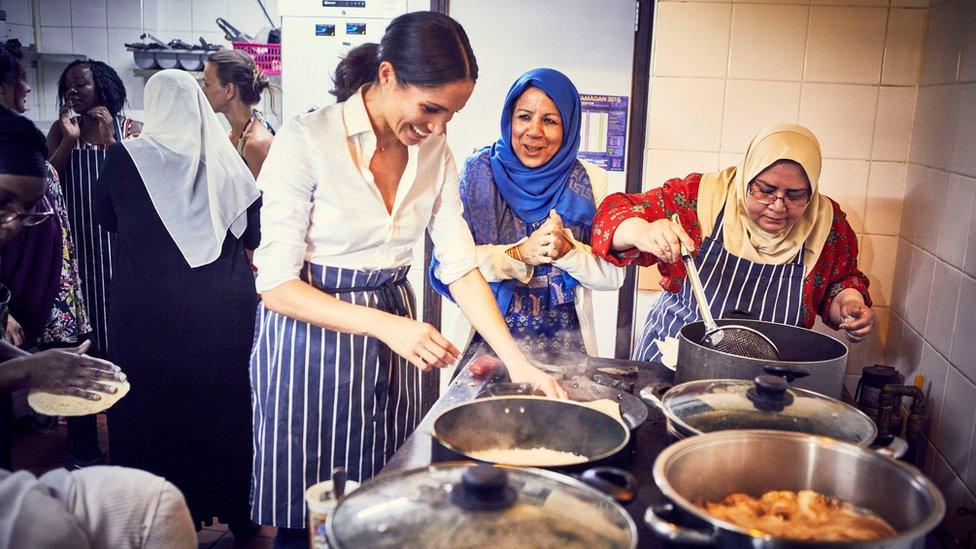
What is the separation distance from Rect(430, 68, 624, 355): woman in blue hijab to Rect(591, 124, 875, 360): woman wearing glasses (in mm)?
178

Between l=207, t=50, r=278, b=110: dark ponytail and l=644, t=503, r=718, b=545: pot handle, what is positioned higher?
l=207, t=50, r=278, b=110: dark ponytail

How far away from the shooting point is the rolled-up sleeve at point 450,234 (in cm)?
186

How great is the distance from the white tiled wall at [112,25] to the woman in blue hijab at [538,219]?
12.2ft

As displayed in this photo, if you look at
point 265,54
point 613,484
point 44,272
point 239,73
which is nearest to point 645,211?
point 613,484

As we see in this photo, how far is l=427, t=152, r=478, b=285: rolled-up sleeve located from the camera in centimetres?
186

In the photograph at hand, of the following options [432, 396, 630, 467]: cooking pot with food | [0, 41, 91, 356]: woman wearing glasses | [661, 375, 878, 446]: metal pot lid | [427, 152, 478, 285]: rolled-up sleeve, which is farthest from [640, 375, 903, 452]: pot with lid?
[0, 41, 91, 356]: woman wearing glasses

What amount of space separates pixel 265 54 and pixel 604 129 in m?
2.16

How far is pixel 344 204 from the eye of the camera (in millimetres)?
1729

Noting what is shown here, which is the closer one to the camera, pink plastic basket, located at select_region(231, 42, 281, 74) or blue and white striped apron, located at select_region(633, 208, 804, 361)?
blue and white striped apron, located at select_region(633, 208, 804, 361)

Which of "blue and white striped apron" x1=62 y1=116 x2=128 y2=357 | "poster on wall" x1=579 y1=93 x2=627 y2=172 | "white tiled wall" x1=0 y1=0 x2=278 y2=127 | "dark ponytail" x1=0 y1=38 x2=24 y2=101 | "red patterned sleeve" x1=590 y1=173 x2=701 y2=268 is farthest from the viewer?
"white tiled wall" x1=0 y1=0 x2=278 y2=127

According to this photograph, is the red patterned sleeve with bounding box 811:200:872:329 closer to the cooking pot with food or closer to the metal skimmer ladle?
the metal skimmer ladle

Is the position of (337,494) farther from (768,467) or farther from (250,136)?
(250,136)

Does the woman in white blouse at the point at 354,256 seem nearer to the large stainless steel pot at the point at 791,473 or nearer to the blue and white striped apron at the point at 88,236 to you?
the large stainless steel pot at the point at 791,473

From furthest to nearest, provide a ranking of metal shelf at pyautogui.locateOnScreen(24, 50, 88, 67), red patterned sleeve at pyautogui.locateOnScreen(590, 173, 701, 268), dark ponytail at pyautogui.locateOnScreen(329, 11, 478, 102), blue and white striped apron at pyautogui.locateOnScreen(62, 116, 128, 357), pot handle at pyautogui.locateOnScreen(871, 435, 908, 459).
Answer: metal shelf at pyautogui.locateOnScreen(24, 50, 88, 67)
blue and white striped apron at pyautogui.locateOnScreen(62, 116, 128, 357)
red patterned sleeve at pyautogui.locateOnScreen(590, 173, 701, 268)
dark ponytail at pyautogui.locateOnScreen(329, 11, 478, 102)
pot handle at pyautogui.locateOnScreen(871, 435, 908, 459)
